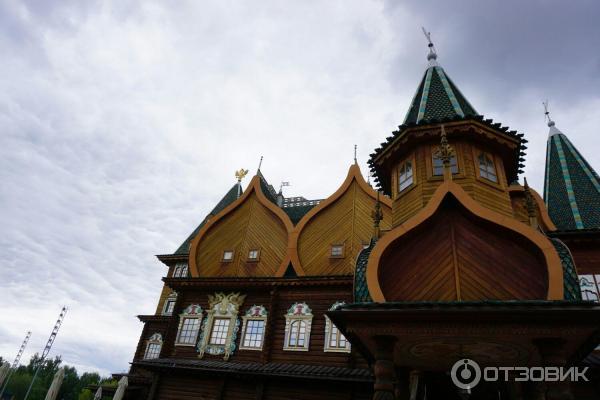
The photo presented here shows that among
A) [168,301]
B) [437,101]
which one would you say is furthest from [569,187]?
[168,301]

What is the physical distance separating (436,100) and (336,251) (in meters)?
7.16

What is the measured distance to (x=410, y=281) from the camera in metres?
8.50

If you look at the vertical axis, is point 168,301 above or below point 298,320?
above

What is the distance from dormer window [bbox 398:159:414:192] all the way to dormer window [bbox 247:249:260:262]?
8199 millimetres

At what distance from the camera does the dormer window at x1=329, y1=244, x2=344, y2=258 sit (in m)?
15.9

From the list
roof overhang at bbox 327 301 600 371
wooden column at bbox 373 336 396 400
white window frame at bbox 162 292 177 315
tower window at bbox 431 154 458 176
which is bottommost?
wooden column at bbox 373 336 396 400

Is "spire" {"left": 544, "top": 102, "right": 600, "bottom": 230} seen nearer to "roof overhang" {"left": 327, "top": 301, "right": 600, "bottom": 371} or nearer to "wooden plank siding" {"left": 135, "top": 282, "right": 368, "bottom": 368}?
"roof overhang" {"left": 327, "top": 301, "right": 600, "bottom": 371}

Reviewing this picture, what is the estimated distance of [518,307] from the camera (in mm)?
5793

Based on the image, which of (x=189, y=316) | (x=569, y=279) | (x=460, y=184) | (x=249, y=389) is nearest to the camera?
(x=569, y=279)

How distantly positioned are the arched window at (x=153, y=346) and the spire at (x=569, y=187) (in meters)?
22.4

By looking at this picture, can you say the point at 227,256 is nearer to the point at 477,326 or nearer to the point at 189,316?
the point at 189,316

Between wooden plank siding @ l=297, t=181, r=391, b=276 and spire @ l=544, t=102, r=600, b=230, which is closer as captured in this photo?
spire @ l=544, t=102, r=600, b=230

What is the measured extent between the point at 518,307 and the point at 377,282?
2.60 m

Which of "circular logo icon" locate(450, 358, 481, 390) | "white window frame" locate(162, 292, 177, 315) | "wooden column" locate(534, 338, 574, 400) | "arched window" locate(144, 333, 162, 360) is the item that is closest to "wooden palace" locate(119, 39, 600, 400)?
"wooden column" locate(534, 338, 574, 400)
